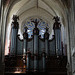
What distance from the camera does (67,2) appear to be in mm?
19422

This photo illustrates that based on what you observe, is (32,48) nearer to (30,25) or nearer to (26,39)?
(26,39)

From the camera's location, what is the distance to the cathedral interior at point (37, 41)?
18.5m

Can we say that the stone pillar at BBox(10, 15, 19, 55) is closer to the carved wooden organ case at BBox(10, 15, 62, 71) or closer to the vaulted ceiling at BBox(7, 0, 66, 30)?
the carved wooden organ case at BBox(10, 15, 62, 71)

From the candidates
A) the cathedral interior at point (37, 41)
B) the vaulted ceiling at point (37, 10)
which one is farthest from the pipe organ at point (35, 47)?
the vaulted ceiling at point (37, 10)

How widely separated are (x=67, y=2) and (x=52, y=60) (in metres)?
5.31

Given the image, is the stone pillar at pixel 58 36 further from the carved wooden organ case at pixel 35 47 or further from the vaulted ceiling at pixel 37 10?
the vaulted ceiling at pixel 37 10

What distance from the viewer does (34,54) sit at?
67.1 ft

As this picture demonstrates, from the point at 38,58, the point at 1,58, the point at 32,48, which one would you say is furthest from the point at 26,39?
the point at 1,58

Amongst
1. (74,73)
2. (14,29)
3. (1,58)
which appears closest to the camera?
(74,73)

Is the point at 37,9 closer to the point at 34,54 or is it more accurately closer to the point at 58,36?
the point at 58,36

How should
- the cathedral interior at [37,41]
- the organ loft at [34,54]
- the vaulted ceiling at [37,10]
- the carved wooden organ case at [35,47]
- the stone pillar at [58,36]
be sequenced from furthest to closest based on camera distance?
the vaulted ceiling at [37,10]
the stone pillar at [58,36]
the carved wooden organ case at [35,47]
the organ loft at [34,54]
the cathedral interior at [37,41]

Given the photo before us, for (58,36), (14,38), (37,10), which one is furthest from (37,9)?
(14,38)

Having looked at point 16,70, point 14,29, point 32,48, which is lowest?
point 16,70

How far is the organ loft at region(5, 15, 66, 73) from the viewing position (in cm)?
1936
